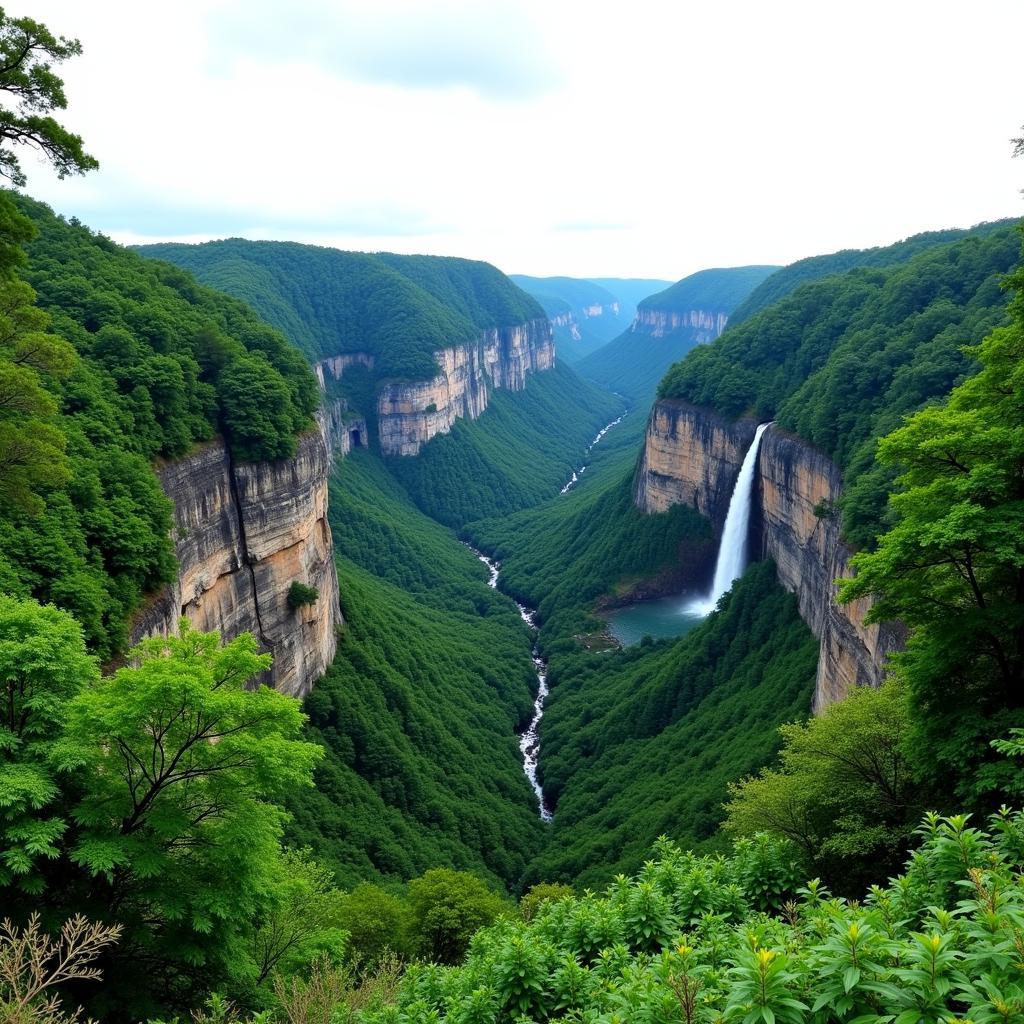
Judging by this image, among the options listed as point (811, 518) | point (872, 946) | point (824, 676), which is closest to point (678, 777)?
point (824, 676)

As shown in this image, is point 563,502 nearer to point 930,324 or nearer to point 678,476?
point 678,476

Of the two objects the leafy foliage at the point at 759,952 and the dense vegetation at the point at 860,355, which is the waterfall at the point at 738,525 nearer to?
the dense vegetation at the point at 860,355

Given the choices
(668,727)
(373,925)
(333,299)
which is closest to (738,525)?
(668,727)

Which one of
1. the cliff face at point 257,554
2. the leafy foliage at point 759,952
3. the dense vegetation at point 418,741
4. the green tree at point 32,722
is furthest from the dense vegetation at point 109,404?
the leafy foliage at point 759,952

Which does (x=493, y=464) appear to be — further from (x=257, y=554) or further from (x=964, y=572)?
(x=964, y=572)

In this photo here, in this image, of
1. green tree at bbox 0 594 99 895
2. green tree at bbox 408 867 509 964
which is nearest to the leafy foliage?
green tree at bbox 0 594 99 895

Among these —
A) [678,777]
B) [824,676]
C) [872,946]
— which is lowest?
[678,777]

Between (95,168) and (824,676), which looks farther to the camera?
(824,676)
